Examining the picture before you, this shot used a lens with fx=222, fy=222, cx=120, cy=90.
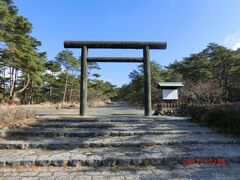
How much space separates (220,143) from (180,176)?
250 centimetres

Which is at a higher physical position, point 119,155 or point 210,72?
point 210,72

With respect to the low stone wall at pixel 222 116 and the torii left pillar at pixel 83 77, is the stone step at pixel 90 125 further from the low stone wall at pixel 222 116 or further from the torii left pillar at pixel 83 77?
the torii left pillar at pixel 83 77

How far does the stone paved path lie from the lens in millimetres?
4004

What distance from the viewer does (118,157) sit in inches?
179

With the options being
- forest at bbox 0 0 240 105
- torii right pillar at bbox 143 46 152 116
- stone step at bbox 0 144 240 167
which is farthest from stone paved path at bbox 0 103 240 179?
forest at bbox 0 0 240 105

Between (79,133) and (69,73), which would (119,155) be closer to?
(79,133)

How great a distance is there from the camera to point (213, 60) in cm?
3572

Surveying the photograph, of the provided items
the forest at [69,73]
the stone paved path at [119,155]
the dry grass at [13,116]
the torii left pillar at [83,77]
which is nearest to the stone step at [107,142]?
the stone paved path at [119,155]

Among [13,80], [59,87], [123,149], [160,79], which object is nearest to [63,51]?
[59,87]

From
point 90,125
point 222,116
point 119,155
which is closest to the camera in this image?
point 119,155

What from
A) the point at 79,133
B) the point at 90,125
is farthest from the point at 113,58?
the point at 79,133

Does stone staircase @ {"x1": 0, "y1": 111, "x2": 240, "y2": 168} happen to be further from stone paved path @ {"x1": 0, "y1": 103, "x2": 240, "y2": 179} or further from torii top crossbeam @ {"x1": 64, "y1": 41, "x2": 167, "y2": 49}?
torii top crossbeam @ {"x1": 64, "y1": 41, "x2": 167, "y2": 49}

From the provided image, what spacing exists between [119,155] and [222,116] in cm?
448

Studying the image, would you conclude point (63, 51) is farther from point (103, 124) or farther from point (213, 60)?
point (103, 124)
